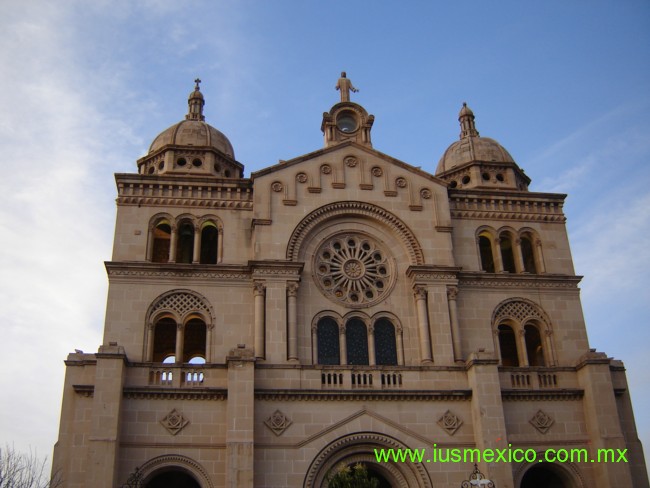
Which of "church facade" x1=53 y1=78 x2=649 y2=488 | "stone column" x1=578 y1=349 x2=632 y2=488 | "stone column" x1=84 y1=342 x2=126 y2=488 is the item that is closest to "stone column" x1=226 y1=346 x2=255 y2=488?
"church facade" x1=53 y1=78 x2=649 y2=488

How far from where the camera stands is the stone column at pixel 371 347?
31125mm

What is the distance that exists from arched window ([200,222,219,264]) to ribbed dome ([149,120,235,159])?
16.2ft

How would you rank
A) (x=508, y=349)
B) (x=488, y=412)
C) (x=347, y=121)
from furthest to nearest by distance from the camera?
1. (x=508, y=349)
2. (x=347, y=121)
3. (x=488, y=412)

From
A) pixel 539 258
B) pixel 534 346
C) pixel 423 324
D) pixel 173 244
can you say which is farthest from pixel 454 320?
pixel 173 244

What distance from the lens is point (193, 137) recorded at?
38281 mm

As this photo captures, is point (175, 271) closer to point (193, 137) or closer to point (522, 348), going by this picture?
point (193, 137)

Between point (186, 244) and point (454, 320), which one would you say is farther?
point (186, 244)

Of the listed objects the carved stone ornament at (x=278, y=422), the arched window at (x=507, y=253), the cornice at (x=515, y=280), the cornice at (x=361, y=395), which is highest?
the arched window at (x=507, y=253)

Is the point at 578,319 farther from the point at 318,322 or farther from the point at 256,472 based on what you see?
the point at 256,472

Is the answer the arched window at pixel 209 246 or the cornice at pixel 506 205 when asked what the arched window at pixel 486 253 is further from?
the arched window at pixel 209 246

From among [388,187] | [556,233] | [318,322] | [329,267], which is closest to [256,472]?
[318,322]

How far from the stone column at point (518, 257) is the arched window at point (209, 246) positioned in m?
13.2

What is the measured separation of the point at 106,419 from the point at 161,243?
36.7 ft

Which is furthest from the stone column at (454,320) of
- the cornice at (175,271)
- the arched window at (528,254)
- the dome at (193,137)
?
the dome at (193,137)
